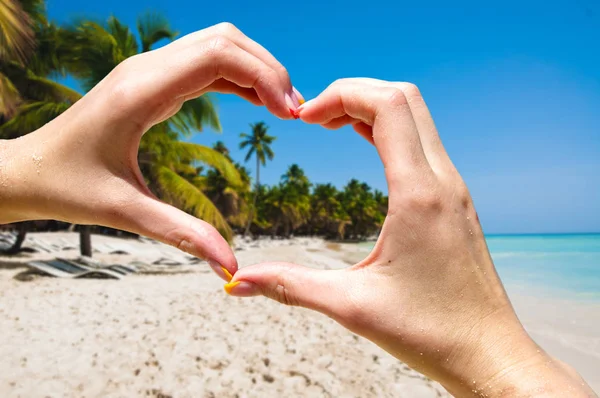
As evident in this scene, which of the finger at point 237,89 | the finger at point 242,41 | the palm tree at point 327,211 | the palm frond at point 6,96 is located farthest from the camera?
the palm tree at point 327,211

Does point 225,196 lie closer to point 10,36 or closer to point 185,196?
point 185,196

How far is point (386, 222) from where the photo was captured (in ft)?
3.28

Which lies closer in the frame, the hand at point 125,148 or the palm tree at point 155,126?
the hand at point 125,148

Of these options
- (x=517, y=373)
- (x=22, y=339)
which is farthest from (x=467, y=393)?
(x=22, y=339)

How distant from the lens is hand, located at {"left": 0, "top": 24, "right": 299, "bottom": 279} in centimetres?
106

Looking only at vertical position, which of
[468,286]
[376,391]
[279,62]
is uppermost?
[279,62]

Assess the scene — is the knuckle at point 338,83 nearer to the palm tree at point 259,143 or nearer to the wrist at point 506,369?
the wrist at point 506,369

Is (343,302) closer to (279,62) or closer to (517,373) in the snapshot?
(517,373)

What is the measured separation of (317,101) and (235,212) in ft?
135

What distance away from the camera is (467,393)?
0.99 m

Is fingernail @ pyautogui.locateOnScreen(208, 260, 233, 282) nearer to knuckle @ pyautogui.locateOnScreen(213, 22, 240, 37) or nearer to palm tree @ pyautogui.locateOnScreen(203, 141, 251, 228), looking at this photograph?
knuckle @ pyautogui.locateOnScreen(213, 22, 240, 37)

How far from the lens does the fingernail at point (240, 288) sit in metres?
1.05

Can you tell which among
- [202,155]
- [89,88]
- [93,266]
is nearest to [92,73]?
[89,88]

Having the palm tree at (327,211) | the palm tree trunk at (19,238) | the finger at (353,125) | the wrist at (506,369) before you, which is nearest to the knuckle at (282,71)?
the finger at (353,125)
